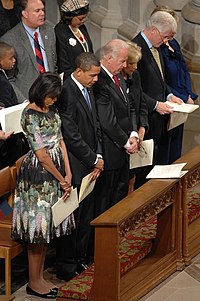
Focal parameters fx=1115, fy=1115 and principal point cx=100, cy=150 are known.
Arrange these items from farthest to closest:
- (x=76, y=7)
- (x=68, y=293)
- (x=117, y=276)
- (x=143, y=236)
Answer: (x=76, y=7) < (x=143, y=236) < (x=68, y=293) < (x=117, y=276)

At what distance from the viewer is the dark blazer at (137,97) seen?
9805 millimetres

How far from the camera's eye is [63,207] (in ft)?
28.8

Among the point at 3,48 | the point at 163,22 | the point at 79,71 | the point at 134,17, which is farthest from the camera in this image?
the point at 134,17

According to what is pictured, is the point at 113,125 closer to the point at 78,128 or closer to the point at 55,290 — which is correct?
the point at 78,128

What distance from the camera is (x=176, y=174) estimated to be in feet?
28.1

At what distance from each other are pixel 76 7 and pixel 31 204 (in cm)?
208

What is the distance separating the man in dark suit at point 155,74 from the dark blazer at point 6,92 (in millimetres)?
1511

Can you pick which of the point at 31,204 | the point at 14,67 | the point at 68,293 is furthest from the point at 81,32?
the point at 68,293

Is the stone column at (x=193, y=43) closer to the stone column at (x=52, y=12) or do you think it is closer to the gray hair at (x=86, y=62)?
the stone column at (x=52, y=12)

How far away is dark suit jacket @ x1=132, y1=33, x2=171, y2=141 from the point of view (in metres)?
10.2

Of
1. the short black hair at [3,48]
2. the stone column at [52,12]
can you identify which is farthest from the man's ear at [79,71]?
the stone column at [52,12]

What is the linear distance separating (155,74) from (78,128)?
1.57 m

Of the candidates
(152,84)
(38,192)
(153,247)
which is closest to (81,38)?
(152,84)

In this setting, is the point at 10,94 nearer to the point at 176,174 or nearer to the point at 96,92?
the point at 96,92
